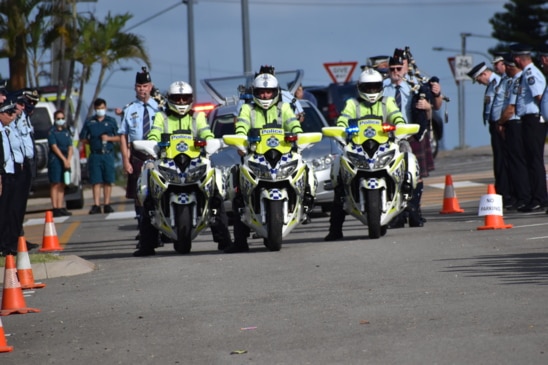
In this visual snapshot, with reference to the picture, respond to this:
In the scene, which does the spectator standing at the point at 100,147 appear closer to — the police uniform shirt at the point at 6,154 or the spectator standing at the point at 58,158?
the spectator standing at the point at 58,158

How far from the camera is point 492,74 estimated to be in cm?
2133

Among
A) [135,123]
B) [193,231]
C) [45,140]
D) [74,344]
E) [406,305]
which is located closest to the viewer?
[74,344]

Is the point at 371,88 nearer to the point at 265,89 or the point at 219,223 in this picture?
the point at 265,89

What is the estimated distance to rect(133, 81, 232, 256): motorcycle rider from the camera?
648 inches

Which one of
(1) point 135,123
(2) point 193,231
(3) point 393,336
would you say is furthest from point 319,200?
(3) point 393,336

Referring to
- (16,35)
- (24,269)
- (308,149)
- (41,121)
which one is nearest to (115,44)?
(16,35)

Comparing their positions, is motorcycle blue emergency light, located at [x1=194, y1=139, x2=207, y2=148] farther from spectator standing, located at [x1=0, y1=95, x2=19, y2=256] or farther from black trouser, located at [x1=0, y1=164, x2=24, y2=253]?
black trouser, located at [x1=0, y1=164, x2=24, y2=253]

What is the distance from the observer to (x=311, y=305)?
11.0 meters

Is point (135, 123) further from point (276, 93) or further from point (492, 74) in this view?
point (492, 74)

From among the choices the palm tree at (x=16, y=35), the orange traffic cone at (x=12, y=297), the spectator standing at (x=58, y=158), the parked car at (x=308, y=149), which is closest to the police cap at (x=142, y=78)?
the parked car at (x=308, y=149)

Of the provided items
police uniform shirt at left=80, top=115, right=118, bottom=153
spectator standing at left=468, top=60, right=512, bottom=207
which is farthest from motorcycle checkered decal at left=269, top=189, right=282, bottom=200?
police uniform shirt at left=80, top=115, right=118, bottom=153

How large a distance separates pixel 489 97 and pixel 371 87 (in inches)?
171

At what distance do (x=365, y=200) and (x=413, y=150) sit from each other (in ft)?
9.73

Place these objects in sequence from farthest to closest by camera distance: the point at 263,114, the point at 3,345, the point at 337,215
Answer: the point at 337,215, the point at 263,114, the point at 3,345
